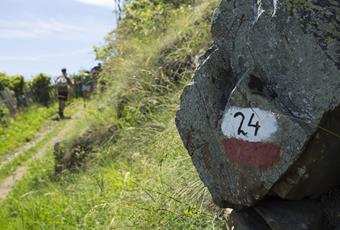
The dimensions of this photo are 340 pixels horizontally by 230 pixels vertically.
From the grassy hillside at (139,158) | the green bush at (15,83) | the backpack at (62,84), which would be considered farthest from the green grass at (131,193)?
the green bush at (15,83)

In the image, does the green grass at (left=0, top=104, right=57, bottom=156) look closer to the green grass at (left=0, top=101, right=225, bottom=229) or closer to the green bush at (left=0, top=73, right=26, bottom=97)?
the green bush at (left=0, top=73, right=26, bottom=97)

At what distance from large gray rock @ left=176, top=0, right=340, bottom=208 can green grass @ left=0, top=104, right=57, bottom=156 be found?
549 inches

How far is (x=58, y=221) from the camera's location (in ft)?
20.7

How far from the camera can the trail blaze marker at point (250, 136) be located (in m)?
3.05

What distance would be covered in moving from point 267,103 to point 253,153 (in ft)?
0.96

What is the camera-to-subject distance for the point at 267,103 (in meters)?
3.07

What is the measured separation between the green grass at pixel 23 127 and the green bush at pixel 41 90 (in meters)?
1.61

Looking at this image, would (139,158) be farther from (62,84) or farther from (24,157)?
(62,84)

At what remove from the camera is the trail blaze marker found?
10.0ft

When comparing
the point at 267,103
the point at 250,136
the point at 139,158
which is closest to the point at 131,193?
the point at 139,158

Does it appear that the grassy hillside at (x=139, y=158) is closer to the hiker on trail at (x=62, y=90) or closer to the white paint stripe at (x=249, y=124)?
the white paint stripe at (x=249, y=124)

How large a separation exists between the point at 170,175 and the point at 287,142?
1.99m

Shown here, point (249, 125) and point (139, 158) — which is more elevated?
point (249, 125)

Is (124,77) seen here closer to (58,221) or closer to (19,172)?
(58,221)
